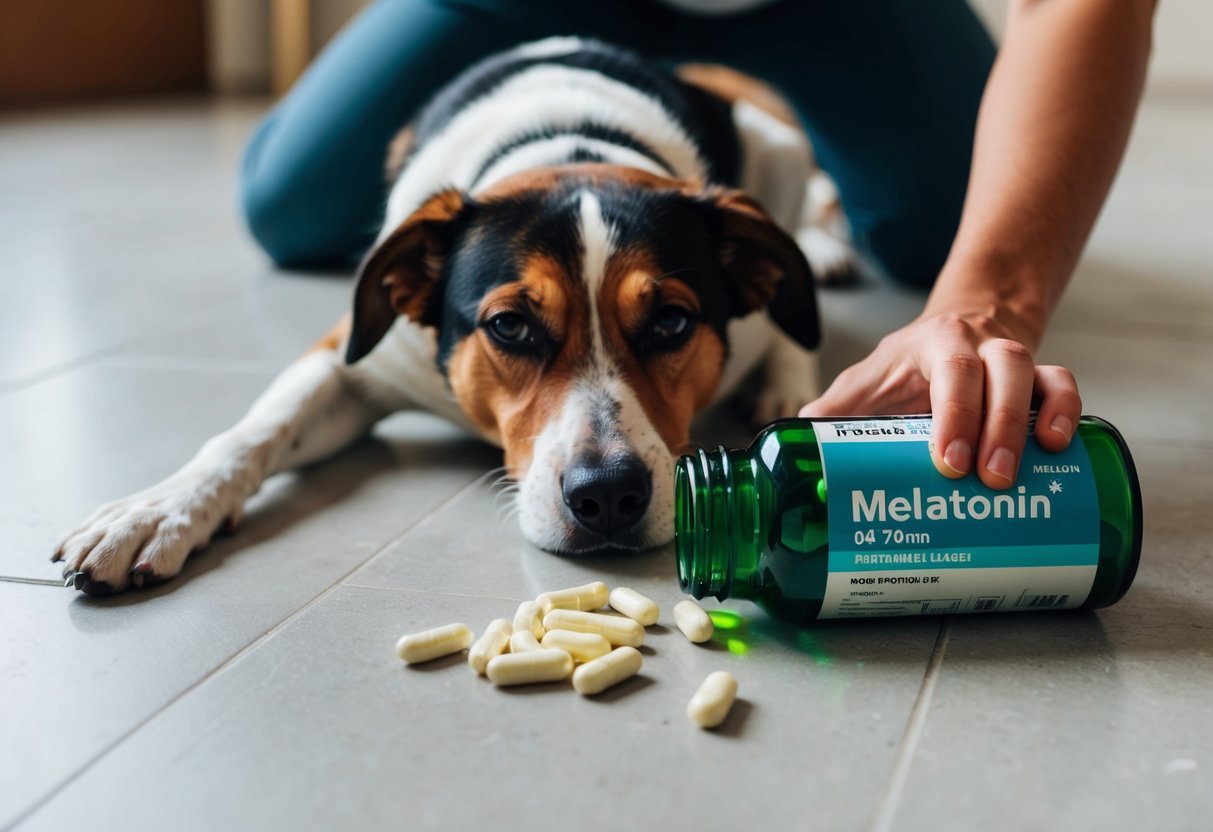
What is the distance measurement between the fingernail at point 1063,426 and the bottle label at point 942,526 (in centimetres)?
2

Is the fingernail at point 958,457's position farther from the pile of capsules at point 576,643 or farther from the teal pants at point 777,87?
the teal pants at point 777,87

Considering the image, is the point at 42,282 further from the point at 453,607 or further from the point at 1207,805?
A: the point at 1207,805

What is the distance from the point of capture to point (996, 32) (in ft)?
33.1

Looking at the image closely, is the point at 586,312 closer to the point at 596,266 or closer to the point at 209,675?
the point at 596,266

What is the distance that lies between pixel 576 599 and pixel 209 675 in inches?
17.4

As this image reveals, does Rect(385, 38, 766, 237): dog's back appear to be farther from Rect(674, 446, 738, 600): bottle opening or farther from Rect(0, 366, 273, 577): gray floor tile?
Rect(674, 446, 738, 600): bottle opening

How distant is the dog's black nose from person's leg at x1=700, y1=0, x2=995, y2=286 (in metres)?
2.00

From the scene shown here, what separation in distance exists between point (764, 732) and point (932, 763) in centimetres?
17

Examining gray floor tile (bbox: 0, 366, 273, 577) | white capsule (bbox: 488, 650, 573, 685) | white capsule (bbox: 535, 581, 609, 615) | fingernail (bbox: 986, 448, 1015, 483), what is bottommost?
gray floor tile (bbox: 0, 366, 273, 577)

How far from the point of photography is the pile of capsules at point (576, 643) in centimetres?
133

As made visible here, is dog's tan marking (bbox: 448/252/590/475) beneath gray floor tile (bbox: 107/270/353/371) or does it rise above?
above

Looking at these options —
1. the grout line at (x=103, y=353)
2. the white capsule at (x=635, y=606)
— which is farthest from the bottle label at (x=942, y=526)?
the grout line at (x=103, y=353)

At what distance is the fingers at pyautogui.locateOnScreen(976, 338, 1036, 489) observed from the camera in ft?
4.48

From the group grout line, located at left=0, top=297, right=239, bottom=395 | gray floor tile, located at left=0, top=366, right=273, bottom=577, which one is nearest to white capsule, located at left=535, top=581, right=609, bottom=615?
gray floor tile, located at left=0, top=366, right=273, bottom=577
